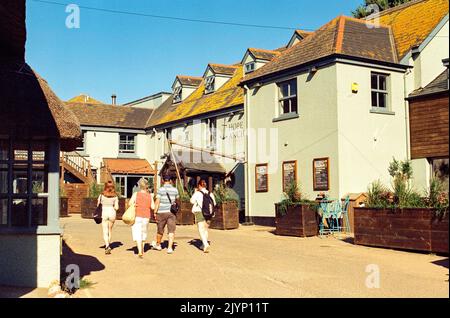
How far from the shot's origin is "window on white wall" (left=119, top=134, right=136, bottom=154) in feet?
115

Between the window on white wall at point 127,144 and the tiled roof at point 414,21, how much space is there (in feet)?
61.2

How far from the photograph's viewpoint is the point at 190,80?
33562 mm

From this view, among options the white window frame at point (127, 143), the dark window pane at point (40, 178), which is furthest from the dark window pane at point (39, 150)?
the white window frame at point (127, 143)

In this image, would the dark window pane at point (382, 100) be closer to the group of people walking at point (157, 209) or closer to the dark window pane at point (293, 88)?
the dark window pane at point (293, 88)

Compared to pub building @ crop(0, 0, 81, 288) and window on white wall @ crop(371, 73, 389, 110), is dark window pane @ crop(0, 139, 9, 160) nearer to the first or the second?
pub building @ crop(0, 0, 81, 288)

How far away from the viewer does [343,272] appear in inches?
376

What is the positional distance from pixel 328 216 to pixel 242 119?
8713 millimetres

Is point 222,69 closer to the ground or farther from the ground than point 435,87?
farther from the ground

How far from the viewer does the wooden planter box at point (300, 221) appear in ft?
51.2

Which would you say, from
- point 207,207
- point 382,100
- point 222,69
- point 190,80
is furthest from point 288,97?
point 190,80

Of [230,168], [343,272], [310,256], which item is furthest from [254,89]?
[343,272]

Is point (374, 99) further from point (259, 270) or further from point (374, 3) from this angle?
point (374, 3)

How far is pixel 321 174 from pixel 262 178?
3.21 m

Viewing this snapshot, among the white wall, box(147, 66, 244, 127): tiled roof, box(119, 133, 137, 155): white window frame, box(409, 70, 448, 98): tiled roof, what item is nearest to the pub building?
the white wall
